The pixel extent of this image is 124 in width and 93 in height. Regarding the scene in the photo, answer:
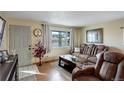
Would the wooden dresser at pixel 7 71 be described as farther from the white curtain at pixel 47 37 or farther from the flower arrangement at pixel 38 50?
the white curtain at pixel 47 37

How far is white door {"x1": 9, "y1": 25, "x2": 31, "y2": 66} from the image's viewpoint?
161 inches

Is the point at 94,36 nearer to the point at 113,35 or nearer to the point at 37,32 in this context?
the point at 113,35

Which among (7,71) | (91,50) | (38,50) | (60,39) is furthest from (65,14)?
(60,39)

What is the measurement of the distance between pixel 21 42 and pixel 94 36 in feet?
11.3

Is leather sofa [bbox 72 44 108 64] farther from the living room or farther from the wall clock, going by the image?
the wall clock

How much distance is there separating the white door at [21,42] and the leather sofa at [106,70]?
293cm

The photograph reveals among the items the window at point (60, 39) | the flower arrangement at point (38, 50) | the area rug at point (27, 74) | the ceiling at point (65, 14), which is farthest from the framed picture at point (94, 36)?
the area rug at point (27, 74)

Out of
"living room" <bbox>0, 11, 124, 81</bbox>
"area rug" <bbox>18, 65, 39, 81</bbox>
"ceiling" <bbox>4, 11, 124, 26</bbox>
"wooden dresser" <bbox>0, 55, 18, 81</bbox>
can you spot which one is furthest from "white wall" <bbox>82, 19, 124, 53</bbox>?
"wooden dresser" <bbox>0, 55, 18, 81</bbox>

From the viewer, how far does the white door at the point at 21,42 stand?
4090 mm

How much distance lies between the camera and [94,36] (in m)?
5.32

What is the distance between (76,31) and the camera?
633cm
